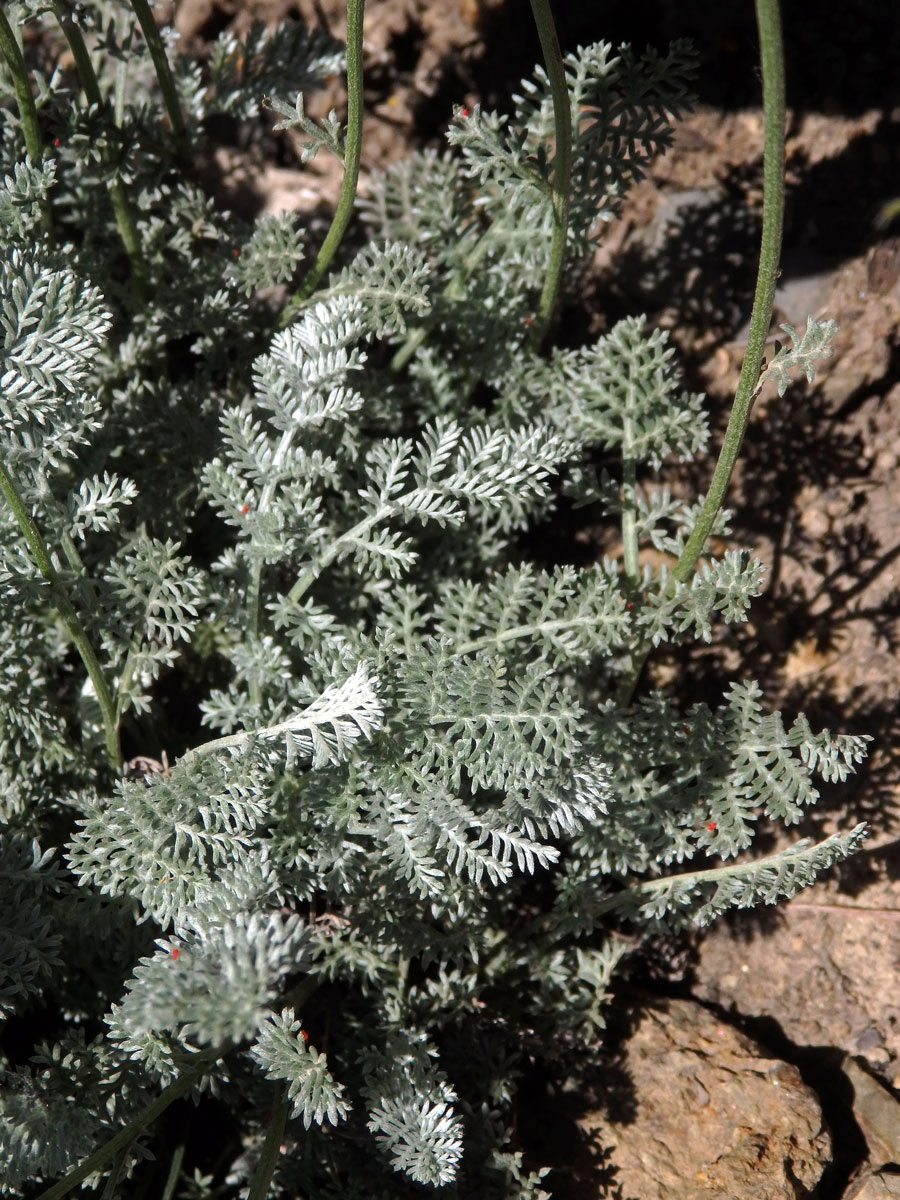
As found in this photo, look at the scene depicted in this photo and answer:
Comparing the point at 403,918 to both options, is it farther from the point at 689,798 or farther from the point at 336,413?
the point at 336,413

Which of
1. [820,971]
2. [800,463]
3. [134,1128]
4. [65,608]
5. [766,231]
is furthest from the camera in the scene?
[800,463]

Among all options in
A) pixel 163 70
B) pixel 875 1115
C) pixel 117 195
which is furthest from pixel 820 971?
pixel 163 70

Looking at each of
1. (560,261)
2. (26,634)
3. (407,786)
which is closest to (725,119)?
(560,261)

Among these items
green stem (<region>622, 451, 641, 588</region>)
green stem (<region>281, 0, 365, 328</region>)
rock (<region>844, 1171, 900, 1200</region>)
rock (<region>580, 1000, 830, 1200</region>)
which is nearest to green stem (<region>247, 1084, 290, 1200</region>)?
rock (<region>580, 1000, 830, 1200</region>)

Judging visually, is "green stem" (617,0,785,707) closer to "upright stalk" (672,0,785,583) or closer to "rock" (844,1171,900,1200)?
"upright stalk" (672,0,785,583)

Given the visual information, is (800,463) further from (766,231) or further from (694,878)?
(766,231)

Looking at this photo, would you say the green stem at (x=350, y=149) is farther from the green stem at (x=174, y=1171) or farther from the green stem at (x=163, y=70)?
the green stem at (x=174, y=1171)

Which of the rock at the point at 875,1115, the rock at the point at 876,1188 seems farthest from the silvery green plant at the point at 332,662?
the rock at the point at 876,1188
